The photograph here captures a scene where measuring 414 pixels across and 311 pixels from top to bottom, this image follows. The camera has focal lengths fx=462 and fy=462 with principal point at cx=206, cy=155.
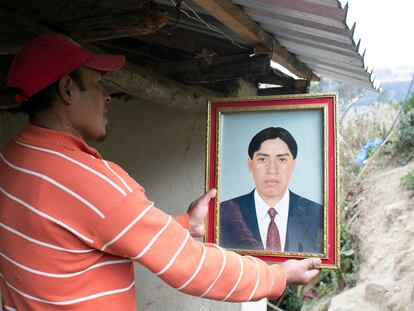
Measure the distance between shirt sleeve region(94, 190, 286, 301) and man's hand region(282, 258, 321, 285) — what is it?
171 mm

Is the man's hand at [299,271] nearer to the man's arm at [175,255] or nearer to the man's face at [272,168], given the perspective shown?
the man's arm at [175,255]

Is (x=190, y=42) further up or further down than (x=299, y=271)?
further up

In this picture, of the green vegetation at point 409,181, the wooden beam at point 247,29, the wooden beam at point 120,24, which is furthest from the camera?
the green vegetation at point 409,181

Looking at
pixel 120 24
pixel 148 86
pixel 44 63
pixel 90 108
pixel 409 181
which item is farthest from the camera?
pixel 409 181

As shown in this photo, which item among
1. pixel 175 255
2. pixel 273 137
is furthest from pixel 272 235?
pixel 175 255

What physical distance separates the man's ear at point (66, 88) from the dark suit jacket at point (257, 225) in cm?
81

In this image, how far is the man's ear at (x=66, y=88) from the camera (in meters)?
1.36

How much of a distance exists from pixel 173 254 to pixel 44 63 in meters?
0.65

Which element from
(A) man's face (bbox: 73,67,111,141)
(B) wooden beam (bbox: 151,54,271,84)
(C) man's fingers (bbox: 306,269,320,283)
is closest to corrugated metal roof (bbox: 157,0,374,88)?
(B) wooden beam (bbox: 151,54,271,84)

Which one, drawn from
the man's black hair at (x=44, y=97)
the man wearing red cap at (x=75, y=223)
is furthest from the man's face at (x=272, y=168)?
the man's black hair at (x=44, y=97)

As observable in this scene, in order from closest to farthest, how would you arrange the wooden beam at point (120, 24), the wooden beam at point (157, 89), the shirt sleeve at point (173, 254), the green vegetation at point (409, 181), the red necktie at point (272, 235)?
the shirt sleeve at point (173, 254) < the wooden beam at point (120, 24) < the red necktie at point (272, 235) < the wooden beam at point (157, 89) < the green vegetation at point (409, 181)

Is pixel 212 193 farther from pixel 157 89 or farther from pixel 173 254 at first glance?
pixel 157 89

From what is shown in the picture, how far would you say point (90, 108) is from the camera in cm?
143

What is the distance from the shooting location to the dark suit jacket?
1.78 metres
